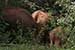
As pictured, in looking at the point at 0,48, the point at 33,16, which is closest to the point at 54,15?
the point at 33,16

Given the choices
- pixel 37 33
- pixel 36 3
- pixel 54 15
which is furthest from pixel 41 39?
pixel 36 3

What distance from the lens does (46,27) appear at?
34.5ft

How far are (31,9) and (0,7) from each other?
1093 millimetres

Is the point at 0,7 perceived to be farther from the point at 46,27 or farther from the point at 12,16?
the point at 46,27

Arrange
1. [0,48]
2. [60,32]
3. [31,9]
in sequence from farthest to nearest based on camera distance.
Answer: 1. [31,9]
2. [60,32]
3. [0,48]

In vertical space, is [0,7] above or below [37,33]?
above

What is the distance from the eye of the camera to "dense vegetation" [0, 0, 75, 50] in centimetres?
930

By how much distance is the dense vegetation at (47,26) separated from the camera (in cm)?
930

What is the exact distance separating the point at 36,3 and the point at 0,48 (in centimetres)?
345

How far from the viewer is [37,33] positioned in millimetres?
10648

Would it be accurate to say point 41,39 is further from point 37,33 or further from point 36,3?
point 36,3

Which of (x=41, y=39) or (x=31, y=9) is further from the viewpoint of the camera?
(x=31, y=9)

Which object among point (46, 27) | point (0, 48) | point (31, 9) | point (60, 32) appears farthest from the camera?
point (31, 9)

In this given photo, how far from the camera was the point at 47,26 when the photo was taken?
10508mm
